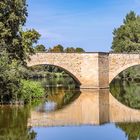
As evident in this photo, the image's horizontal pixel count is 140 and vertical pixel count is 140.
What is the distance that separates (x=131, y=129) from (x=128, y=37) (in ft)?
147

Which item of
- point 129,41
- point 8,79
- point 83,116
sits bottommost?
point 83,116

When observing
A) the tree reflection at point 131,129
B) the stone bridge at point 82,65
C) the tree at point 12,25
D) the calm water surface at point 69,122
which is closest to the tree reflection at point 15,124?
the calm water surface at point 69,122

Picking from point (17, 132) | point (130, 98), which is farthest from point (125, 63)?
point (17, 132)

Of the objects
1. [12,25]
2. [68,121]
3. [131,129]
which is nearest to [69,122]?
[68,121]

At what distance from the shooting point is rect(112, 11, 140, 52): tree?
5884 cm

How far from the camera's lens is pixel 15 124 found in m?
17.2

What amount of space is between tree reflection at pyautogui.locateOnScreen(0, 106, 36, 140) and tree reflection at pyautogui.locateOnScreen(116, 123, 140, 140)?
3222mm

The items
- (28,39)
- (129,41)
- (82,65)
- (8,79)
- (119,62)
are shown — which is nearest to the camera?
(8,79)

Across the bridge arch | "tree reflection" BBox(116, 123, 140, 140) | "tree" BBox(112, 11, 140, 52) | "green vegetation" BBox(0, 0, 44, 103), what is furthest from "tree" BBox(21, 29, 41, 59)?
"tree" BBox(112, 11, 140, 52)

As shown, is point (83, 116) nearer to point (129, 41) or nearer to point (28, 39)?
point (28, 39)

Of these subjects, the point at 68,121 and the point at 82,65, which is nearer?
the point at 68,121

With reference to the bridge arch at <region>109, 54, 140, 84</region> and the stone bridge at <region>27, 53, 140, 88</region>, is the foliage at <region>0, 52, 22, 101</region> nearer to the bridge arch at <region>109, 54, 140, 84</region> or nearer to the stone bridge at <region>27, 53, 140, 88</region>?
the stone bridge at <region>27, 53, 140, 88</region>

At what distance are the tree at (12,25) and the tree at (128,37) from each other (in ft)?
112

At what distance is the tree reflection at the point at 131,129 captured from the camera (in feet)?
50.2
